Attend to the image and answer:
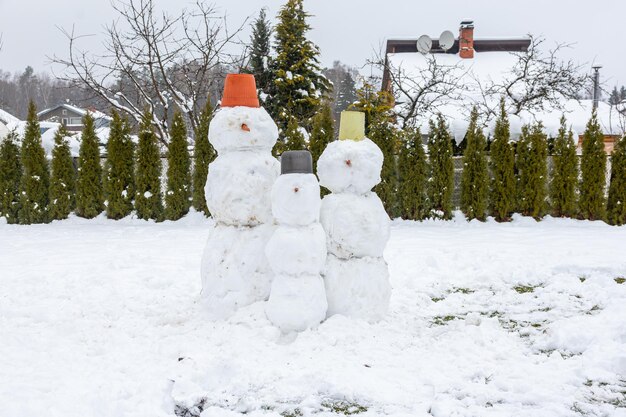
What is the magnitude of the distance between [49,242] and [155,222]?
2319mm

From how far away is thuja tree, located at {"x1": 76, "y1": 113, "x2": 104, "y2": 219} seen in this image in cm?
998

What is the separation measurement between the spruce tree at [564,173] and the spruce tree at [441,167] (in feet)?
6.44

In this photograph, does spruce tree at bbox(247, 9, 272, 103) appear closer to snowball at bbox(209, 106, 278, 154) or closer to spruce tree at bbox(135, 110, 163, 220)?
spruce tree at bbox(135, 110, 163, 220)

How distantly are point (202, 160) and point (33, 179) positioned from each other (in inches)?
136

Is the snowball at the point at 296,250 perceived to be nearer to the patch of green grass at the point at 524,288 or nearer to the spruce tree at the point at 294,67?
the patch of green grass at the point at 524,288

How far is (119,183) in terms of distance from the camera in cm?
987

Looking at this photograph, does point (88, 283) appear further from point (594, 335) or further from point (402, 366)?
point (594, 335)

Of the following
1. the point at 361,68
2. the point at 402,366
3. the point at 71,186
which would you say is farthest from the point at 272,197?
the point at 361,68

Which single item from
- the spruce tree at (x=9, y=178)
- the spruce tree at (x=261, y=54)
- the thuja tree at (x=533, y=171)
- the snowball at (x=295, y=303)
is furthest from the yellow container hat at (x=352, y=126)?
the spruce tree at (x=261, y=54)

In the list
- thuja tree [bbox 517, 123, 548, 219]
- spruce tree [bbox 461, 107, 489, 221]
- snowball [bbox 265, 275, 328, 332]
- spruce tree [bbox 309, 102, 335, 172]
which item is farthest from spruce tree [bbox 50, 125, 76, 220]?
thuja tree [bbox 517, 123, 548, 219]

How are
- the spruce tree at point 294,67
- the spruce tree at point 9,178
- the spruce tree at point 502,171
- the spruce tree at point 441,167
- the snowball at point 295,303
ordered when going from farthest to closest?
the spruce tree at point 294,67 < the spruce tree at point 9,178 < the spruce tree at point 441,167 < the spruce tree at point 502,171 < the snowball at point 295,303

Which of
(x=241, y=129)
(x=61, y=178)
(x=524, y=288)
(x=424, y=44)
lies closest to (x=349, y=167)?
(x=241, y=129)

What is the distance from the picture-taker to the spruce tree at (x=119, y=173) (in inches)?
388

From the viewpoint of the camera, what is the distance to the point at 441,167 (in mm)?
9672
